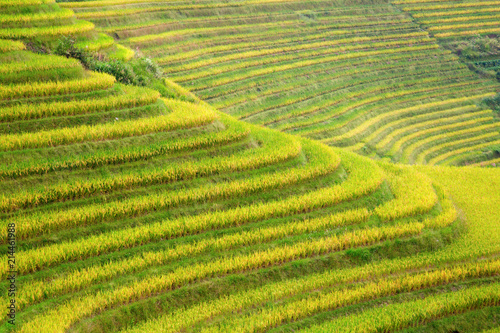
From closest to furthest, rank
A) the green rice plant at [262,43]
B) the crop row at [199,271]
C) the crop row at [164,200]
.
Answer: the crop row at [199,271], the crop row at [164,200], the green rice plant at [262,43]

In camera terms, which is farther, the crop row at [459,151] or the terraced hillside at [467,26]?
the terraced hillside at [467,26]

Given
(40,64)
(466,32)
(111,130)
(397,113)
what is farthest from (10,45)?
(466,32)

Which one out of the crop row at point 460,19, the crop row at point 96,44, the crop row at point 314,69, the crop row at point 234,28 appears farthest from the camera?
the crop row at point 460,19

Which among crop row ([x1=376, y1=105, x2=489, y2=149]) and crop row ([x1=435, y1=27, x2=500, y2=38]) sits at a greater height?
crop row ([x1=435, y1=27, x2=500, y2=38])

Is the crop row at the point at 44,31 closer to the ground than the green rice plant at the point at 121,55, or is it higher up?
higher up

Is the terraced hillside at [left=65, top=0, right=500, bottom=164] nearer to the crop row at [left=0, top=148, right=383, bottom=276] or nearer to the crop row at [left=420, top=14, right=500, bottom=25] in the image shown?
the crop row at [left=420, top=14, right=500, bottom=25]

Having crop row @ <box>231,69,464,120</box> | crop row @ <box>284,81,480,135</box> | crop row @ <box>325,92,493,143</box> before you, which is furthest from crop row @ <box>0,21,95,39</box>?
crop row @ <box>325,92,493,143</box>

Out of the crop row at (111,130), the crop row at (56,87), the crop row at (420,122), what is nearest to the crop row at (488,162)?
the crop row at (420,122)

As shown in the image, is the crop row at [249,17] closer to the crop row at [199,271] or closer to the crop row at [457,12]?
the crop row at [457,12]
